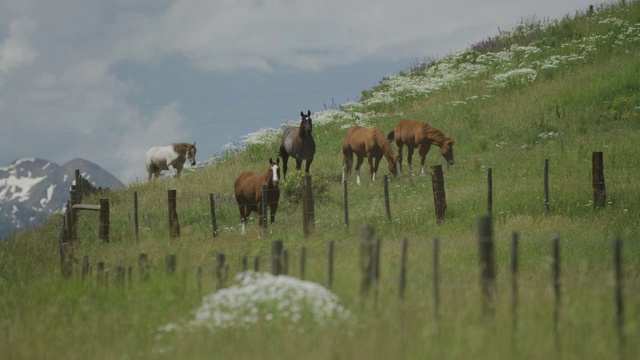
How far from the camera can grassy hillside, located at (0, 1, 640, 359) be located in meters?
8.63

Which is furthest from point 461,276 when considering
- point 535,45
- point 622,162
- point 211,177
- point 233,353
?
point 535,45

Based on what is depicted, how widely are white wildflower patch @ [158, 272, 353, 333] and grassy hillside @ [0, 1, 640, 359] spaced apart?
0.11 metres

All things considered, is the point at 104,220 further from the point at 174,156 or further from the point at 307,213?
the point at 174,156

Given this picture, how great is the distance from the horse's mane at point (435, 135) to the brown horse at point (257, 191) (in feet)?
26.7

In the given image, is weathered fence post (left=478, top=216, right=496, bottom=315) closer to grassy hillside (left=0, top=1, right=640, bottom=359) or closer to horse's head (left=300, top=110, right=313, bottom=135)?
grassy hillside (left=0, top=1, right=640, bottom=359)

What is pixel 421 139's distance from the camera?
28.2 m

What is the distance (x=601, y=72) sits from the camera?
1388 inches

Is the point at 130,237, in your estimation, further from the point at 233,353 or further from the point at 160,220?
the point at 233,353

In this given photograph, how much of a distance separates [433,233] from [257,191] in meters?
4.90

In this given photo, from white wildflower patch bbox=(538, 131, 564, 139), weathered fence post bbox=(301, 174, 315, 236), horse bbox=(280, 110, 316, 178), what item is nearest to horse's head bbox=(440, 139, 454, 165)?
white wildflower patch bbox=(538, 131, 564, 139)

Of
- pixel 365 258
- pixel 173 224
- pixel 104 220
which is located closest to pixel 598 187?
pixel 173 224

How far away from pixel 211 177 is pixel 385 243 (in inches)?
619

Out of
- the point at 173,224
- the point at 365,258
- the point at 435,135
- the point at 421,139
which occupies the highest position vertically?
the point at 435,135

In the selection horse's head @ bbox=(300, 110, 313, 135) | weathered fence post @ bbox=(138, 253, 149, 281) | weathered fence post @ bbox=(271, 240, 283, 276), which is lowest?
weathered fence post @ bbox=(138, 253, 149, 281)
